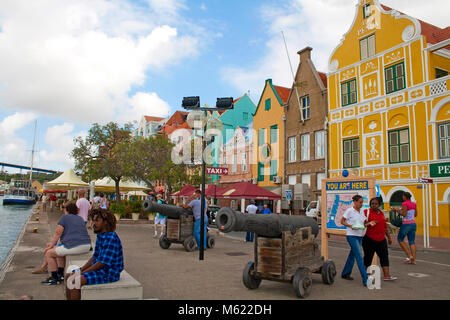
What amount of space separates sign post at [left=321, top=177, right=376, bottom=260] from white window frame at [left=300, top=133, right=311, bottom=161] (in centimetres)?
1853

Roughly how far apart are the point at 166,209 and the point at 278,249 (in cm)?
600

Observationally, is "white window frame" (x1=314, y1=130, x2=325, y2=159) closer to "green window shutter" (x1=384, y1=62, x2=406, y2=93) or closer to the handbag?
"green window shutter" (x1=384, y1=62, x2=406, y2=93)

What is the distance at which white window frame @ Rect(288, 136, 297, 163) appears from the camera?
29.8 m

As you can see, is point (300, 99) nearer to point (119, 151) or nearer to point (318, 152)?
point (318, 152)

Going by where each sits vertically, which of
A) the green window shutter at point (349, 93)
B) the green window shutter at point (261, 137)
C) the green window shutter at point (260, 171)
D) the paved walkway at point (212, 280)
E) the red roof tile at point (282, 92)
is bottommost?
the paved walkway at point (212, 280)

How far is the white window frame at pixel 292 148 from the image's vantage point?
97.6ft

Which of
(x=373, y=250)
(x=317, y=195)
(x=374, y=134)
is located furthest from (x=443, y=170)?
(x=373, y=250)

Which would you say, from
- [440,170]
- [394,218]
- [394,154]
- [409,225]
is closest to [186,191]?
[394,218]

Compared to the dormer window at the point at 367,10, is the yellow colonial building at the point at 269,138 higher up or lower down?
lower down

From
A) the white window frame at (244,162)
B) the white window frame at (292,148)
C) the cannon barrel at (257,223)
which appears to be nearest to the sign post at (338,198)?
the cannon barrel at (257,223)

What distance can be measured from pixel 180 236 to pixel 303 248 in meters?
6.02

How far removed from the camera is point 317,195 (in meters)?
26.6

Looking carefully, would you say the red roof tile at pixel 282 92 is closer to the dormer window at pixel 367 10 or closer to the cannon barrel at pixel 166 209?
the dormer window at pixel 367 10

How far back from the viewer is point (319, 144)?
89.3ft
